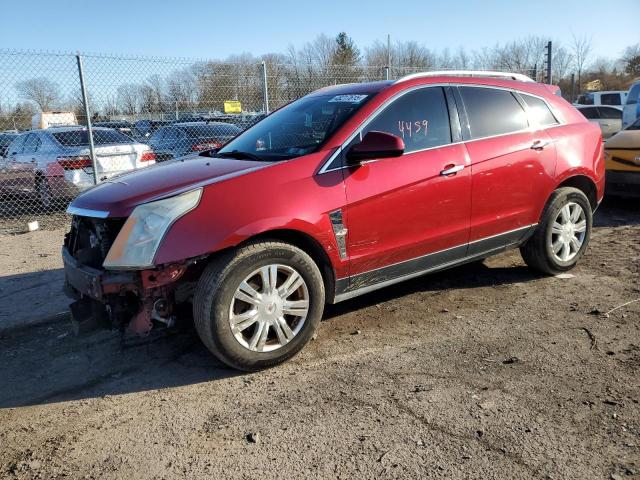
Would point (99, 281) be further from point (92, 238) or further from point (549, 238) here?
point (549, 238)

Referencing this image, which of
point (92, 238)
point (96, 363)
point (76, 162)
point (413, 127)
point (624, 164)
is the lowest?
point (96, 363)

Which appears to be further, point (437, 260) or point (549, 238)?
point (549, 238)

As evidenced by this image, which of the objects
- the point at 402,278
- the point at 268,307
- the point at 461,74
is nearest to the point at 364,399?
the point at 268,307

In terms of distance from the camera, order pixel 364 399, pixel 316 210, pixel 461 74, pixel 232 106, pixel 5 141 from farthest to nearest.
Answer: pixel 5 141 < pixel 232 106 < pixel 461 74 < pixel 316 210 < pixel 364 399

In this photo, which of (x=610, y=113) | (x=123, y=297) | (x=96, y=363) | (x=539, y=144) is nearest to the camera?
(x=123, y=297)

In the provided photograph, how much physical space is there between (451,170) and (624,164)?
4.87m

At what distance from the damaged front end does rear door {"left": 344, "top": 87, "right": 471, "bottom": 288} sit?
1175 millimetres

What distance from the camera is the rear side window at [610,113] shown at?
703 inches

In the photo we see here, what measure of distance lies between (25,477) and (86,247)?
159 cm

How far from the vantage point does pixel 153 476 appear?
244cm

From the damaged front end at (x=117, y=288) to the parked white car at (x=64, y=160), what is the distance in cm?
572

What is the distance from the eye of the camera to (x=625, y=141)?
7625 millimetres

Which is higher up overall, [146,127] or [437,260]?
[146,127]

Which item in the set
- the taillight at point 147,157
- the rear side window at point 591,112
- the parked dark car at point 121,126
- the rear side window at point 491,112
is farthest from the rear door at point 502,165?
the rear side window at point 591,112
